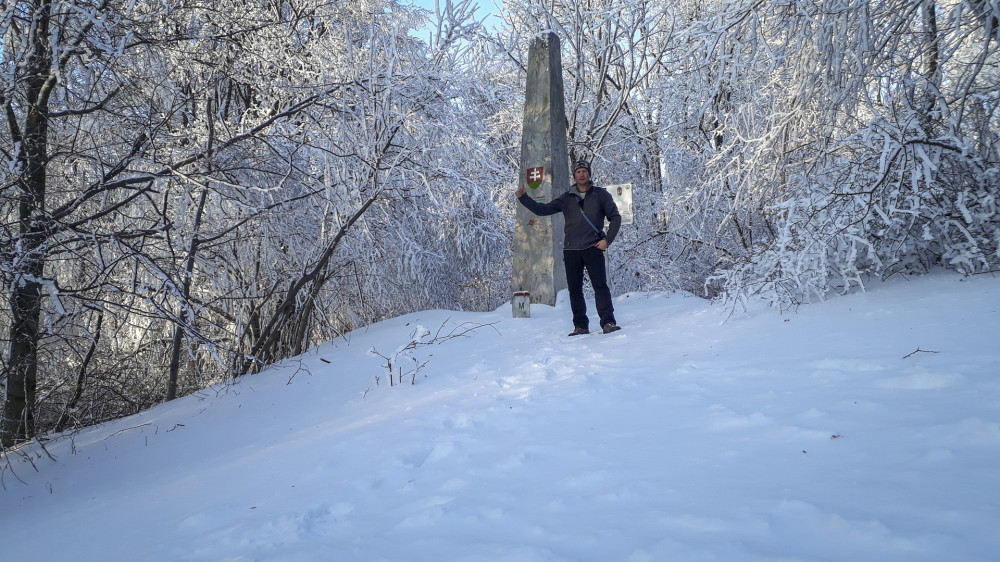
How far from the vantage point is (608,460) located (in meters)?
2.38

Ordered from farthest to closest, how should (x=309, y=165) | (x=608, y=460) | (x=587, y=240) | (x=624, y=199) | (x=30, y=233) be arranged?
(x=624, y=199)
(x=309, y=165)
(x=587, y=240)
(x=30, y=233)
(x=608, y=460)

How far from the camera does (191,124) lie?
664cm

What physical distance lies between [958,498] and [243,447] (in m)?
3.53

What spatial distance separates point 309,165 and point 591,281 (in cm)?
337

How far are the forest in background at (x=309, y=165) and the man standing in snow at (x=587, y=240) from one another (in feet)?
3.76

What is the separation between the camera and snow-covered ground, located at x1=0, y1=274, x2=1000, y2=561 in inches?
67.3

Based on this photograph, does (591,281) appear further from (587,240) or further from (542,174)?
(542,174)

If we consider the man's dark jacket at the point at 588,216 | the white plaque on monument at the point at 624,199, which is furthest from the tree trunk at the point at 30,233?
the white plaque on monument at the point at 624,199

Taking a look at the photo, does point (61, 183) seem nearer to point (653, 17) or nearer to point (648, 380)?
point (648, 380)

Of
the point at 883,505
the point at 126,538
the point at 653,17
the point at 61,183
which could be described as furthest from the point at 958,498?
the point at 653,17

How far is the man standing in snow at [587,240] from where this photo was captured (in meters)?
5.57

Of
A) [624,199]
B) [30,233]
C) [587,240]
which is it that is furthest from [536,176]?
[30,233]

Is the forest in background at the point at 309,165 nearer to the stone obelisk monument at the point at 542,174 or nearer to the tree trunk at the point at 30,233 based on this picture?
the tree trunk at the point at 30,233

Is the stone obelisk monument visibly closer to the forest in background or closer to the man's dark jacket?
the forest in background
